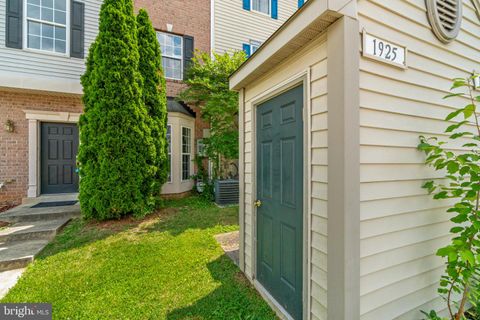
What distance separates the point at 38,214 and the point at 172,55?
20.1ft

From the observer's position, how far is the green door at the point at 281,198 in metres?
1.98

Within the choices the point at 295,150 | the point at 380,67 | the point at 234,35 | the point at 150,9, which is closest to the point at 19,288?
the point at 295,150

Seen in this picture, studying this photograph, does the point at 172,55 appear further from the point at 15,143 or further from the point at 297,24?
the point at 297,24

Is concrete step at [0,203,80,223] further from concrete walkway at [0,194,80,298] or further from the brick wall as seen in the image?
the brick wall

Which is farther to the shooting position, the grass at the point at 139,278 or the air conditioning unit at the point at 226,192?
the air conditioning unit at the point at 226,192

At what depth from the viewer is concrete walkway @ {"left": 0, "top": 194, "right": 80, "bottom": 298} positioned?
3036mm

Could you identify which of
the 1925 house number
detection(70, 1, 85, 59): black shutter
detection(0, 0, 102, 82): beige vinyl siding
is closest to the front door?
detection(0, 0, 102, 82): beige vinyl siding

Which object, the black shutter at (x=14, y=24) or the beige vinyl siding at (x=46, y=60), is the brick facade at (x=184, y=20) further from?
the black shutter at (x=14, y=24)

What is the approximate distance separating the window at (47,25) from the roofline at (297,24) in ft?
22.0

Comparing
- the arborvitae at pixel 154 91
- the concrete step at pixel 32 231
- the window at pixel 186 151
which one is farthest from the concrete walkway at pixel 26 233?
the window at pixel 186 151

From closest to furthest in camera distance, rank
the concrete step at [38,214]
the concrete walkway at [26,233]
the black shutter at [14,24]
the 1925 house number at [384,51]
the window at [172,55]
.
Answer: the 1925 house number at [384,51] → the concrete walkway at [26,233] → the concrete step at [38,214] → the black shutter at [14,24] → the window at [172,55]

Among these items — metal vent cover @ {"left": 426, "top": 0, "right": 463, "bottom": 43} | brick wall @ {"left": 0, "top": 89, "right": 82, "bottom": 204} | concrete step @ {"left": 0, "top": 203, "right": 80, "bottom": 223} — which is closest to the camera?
metal vent cover @ {"left": 426, "top": 0, "right": 463, "bottom": 43}

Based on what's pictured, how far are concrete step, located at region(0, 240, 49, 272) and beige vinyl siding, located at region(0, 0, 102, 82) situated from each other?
4.61 m

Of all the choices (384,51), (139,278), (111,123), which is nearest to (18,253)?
(139,278)
